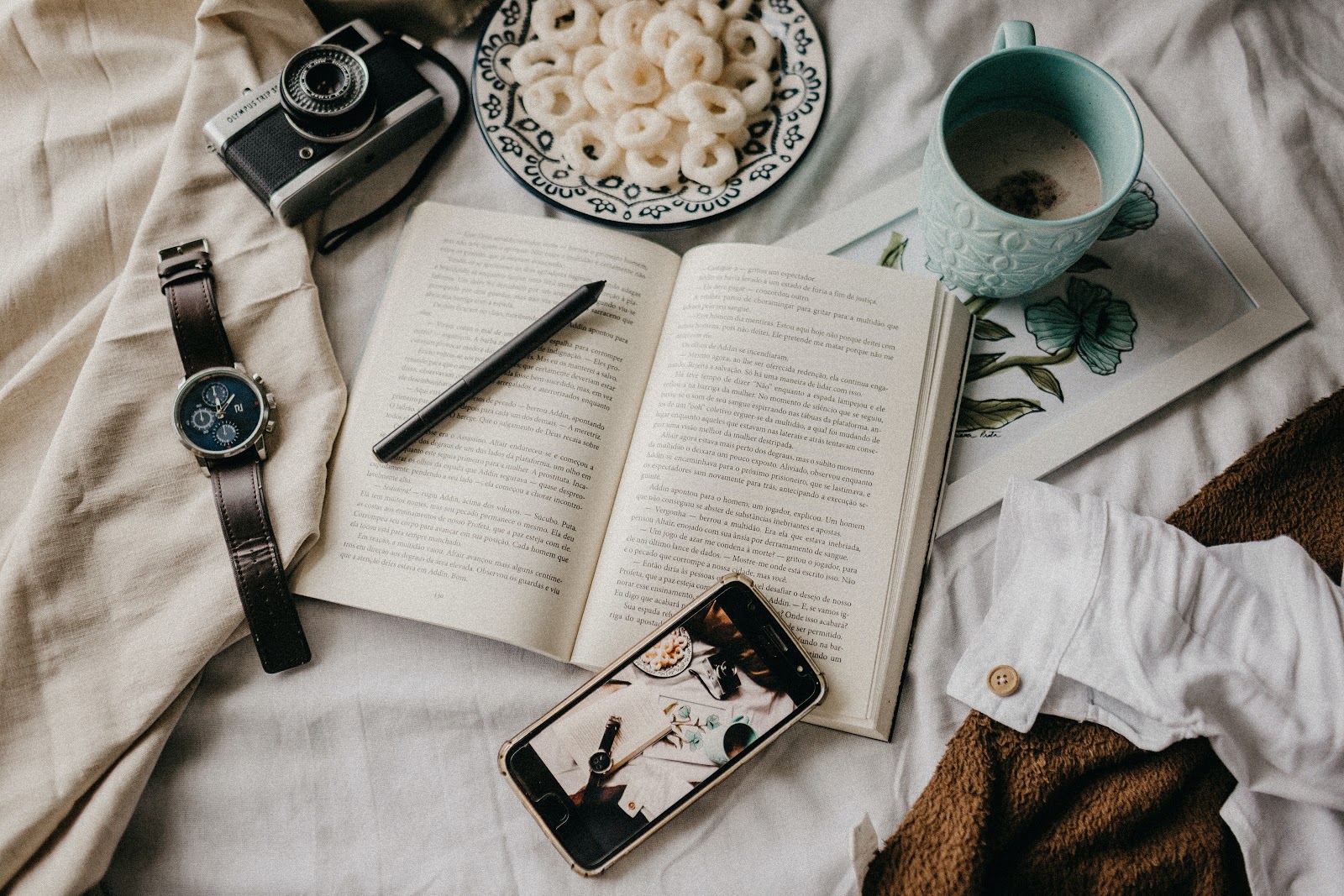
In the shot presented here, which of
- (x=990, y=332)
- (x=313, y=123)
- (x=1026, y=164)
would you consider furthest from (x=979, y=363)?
(x=313, y=123)

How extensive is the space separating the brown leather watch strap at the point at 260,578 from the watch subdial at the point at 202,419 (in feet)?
0.13

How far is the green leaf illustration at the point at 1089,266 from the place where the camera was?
0.60 metres

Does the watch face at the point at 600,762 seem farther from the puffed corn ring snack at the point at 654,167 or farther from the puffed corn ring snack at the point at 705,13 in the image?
the puffed corn ring snack at the point at 705,13

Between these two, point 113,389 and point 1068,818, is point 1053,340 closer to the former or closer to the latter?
point 1068,818

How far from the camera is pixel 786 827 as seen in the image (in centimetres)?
52

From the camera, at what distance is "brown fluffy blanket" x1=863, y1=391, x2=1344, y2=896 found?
0.50 metres

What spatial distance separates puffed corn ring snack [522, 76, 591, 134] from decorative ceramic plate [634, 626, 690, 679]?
354mm

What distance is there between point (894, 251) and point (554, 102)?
0.26 meters

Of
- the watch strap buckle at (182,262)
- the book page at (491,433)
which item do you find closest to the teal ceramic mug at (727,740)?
the book page at (491,433)

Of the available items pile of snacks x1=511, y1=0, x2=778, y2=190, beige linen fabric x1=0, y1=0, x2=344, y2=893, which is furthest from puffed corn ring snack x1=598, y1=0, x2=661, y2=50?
beige linen fabric x1=0, y1=0, x2=344, y2=893

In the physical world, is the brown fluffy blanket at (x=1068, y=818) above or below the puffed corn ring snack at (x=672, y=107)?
below

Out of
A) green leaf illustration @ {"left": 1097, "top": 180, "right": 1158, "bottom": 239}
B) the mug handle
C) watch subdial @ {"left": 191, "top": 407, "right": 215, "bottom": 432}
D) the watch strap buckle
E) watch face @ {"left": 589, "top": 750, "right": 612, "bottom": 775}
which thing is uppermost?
the mug handle

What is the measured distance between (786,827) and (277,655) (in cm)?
32

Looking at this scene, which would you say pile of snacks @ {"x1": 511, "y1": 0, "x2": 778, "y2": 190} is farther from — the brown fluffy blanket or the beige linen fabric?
the brown fluffy blanket
